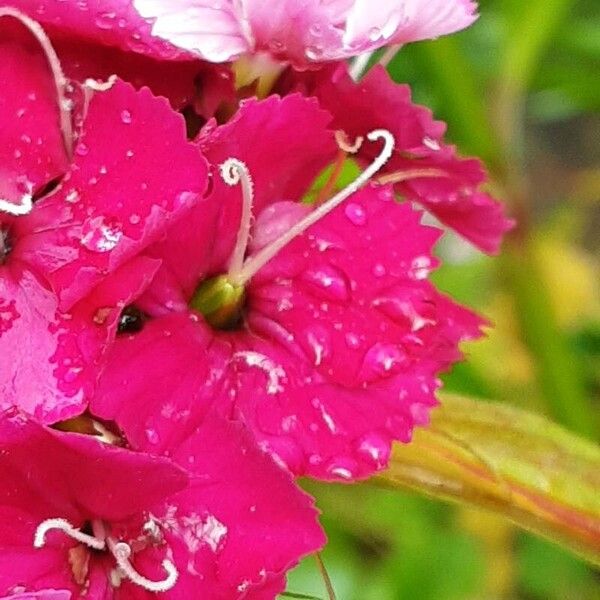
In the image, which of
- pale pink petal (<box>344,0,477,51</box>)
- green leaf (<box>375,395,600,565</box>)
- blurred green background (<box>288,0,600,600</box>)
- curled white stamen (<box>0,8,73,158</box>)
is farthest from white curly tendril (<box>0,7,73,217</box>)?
blurred green background (<box>288,0,600,600</box>)

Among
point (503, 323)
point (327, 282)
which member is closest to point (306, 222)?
A: point (327, 282)

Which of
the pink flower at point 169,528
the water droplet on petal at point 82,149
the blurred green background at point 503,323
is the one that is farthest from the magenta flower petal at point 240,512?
the blurred green background at point 503,323

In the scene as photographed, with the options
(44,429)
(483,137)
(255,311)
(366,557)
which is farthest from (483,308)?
(44,429)

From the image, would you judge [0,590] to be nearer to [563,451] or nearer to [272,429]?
[272,429]

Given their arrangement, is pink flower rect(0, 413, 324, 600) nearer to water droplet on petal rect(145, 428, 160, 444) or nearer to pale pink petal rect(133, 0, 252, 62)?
water droplet on petal rect(145, 428, 160, 444)

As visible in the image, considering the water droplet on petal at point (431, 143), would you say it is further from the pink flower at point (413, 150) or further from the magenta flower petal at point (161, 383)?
the magenta flower petal at point (161, 383)

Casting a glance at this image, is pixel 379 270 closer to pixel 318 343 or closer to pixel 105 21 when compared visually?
pixel 318 343
